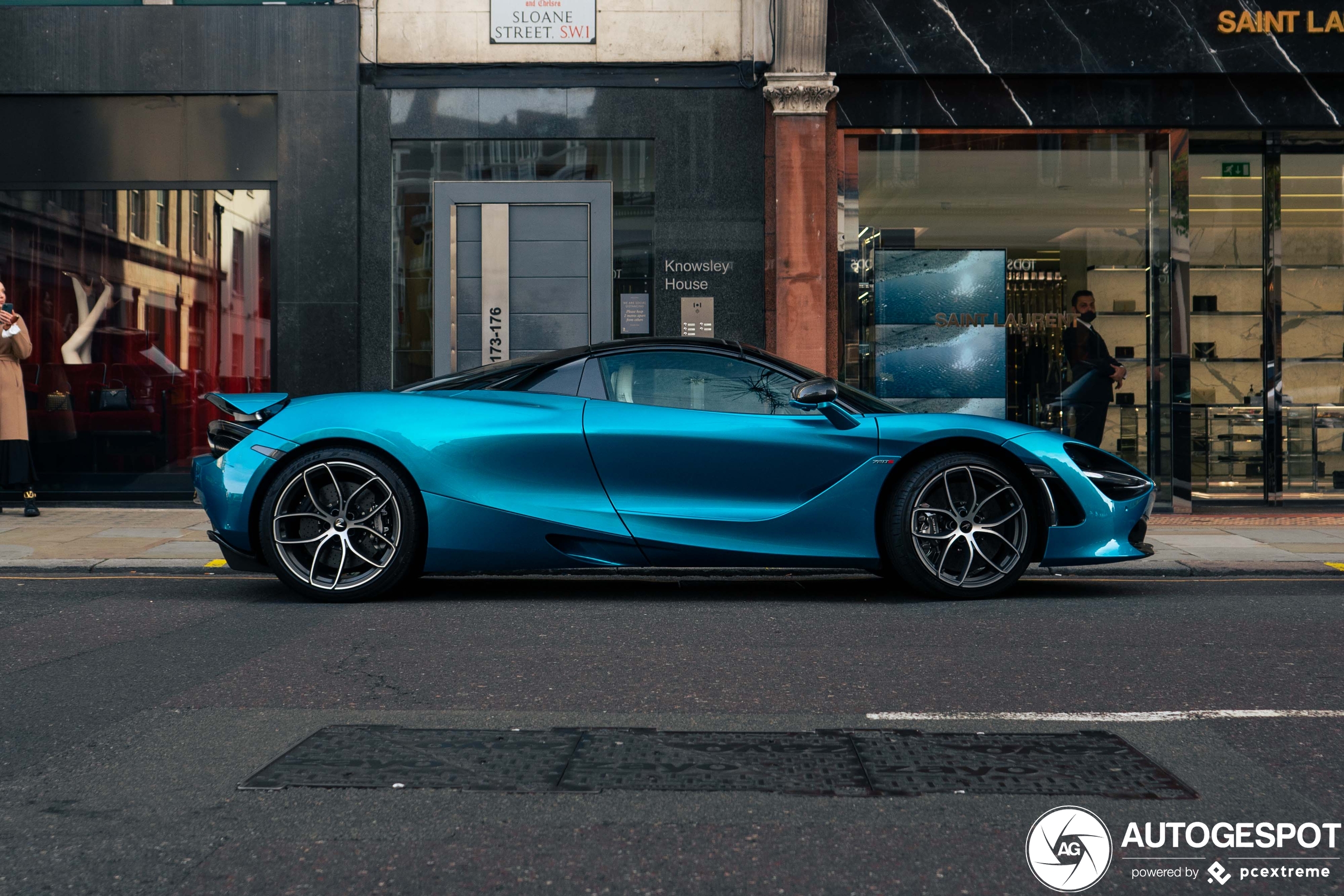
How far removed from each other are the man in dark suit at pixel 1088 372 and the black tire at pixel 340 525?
26.6 ft

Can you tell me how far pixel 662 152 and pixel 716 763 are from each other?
968 cm

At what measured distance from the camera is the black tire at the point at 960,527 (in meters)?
6.38

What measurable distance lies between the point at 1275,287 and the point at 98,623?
36.8 feet

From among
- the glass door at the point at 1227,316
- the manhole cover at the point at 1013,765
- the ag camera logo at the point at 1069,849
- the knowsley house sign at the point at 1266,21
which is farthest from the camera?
the glass door at the point at 1227,316

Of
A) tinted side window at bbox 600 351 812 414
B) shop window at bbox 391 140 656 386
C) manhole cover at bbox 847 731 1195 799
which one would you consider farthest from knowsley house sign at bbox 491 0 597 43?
manhole cover at bbox 847 731 1195 799

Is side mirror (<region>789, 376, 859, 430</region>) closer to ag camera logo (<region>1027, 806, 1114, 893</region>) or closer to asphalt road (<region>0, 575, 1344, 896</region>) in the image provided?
asphalt road (<region>0, 575, 1344, 896</region>)

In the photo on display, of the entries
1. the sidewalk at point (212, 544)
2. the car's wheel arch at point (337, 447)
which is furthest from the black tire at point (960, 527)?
the car's wheel arch at point (337, 447)

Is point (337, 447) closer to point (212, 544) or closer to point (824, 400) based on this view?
point (824, 400)

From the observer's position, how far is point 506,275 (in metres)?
12.3

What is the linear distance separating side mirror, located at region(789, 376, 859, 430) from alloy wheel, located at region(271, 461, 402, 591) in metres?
2.11

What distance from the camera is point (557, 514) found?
628cm

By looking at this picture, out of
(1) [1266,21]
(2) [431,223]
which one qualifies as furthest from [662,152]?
(1) [1266,21]

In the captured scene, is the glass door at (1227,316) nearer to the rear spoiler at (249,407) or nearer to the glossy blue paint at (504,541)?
the glossy blue paint at (504,541)

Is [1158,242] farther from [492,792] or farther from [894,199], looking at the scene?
[492,792]
